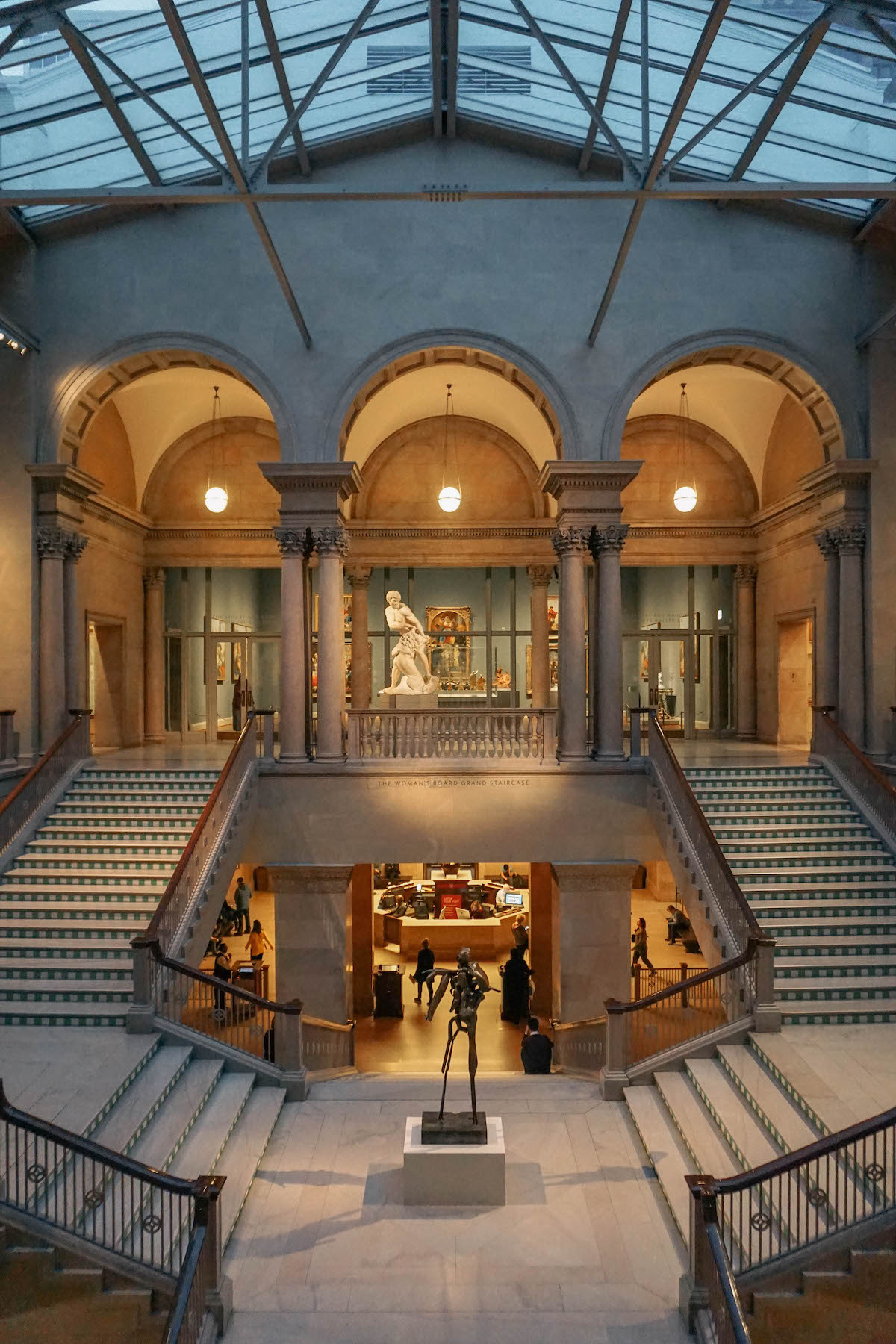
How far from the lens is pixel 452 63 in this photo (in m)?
12.5

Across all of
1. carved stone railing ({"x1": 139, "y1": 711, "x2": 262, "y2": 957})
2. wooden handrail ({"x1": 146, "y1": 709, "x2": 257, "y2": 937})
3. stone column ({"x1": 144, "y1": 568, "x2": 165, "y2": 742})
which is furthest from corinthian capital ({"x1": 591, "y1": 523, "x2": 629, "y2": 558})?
stone column ({"x1": 144, "y1": 568, "x2": 165, "y2": 742})

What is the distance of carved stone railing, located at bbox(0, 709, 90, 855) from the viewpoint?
12.2 metres

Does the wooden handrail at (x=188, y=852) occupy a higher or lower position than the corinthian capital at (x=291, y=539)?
lower

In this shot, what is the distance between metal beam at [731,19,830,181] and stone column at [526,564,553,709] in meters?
9.42

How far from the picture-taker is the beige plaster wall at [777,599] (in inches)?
666

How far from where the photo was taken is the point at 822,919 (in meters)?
11.1

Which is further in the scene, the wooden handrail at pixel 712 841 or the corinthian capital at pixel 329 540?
the corinthian capital at pixel 329 540

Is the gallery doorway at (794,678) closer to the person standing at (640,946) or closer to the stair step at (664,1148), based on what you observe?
the person standing at (640,946)

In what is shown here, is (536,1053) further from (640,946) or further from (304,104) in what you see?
(304,104)

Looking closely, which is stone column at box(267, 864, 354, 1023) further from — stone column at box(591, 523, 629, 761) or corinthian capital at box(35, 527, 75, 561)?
corinthian capital at box(35, 527, 75, 561)

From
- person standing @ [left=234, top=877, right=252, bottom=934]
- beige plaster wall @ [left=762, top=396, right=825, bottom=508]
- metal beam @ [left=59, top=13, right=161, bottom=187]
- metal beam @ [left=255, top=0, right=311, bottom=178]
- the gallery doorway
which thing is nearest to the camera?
metal beam @ [left=59, top=13, right=161, bottom=187]

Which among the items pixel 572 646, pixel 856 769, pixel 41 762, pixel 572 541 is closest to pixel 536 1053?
pixel 572 646

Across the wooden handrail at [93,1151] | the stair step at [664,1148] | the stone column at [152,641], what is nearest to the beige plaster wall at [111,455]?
the stone column at [152,641]

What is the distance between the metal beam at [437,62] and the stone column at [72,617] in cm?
824
